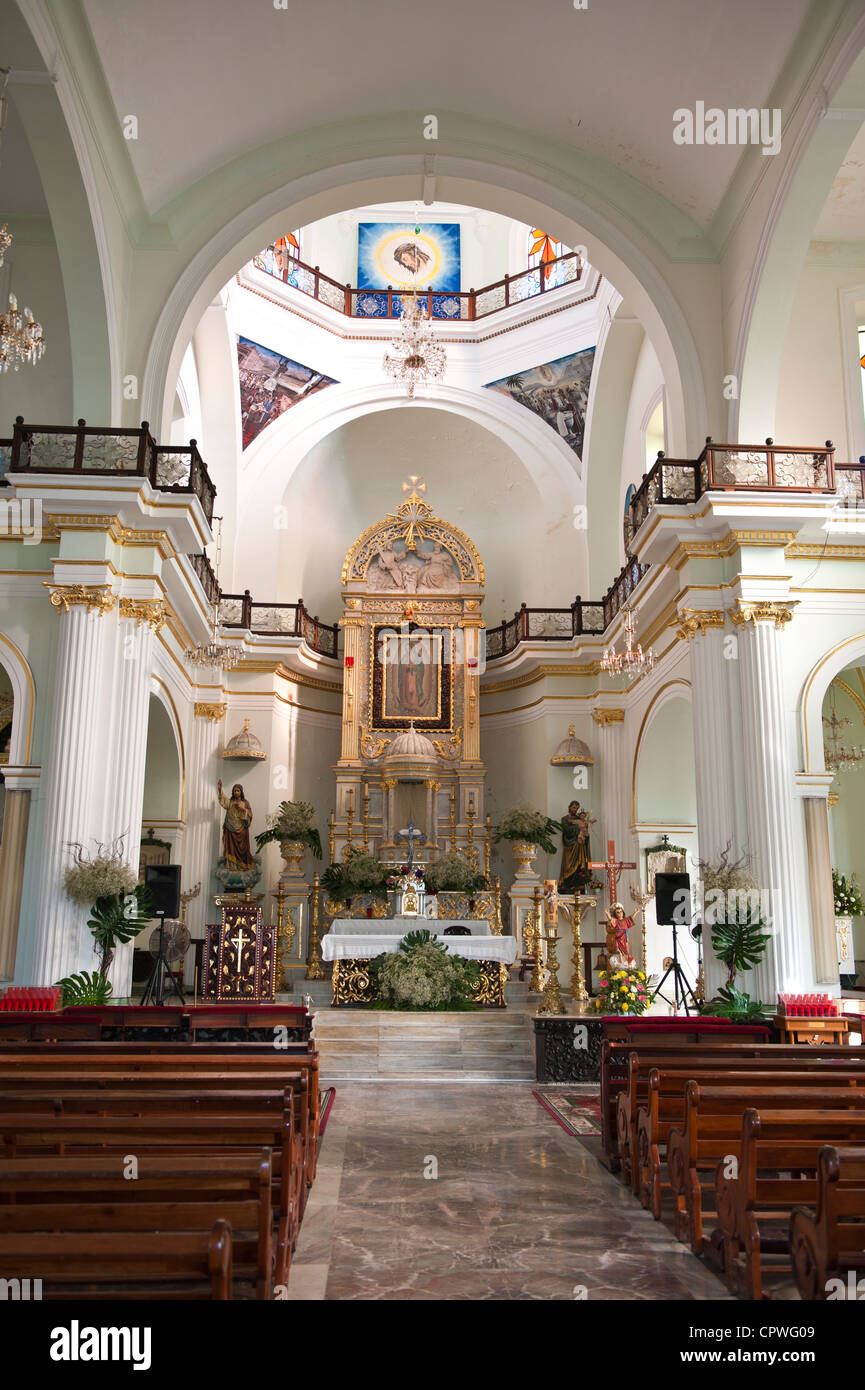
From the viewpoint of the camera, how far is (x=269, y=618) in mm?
20125

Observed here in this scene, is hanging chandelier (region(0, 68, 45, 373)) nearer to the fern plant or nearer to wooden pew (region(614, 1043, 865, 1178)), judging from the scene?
the fern plant

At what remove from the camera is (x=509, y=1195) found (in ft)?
21.9

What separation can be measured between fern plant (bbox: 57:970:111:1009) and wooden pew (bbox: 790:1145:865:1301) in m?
8.17

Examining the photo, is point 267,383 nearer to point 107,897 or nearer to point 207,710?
point 207,710

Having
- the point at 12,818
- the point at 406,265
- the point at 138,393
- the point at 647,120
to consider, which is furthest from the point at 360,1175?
the point at 406,265

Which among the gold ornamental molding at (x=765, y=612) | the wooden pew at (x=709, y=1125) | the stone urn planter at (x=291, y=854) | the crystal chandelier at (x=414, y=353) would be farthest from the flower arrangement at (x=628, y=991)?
the crystal chandelier at (x=414, y=353)

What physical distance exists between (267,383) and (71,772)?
1121 cm

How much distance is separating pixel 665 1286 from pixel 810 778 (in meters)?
8.18

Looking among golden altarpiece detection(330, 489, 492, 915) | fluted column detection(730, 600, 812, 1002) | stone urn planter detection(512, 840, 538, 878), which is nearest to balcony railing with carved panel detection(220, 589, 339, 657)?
golden altarpiece detection(330, 489, 492, 915)

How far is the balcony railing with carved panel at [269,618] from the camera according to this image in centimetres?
1950

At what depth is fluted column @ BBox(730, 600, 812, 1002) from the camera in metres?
11.7

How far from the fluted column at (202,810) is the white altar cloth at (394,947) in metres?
4.14

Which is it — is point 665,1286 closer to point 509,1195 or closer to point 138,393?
point 509,1195

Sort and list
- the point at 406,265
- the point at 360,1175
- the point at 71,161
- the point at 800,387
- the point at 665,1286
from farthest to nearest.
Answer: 1. the point at 406,265
2. the point at 800,387
3. the point at 71,161
4. the point at 360,1175
5. the point at 665,1286
